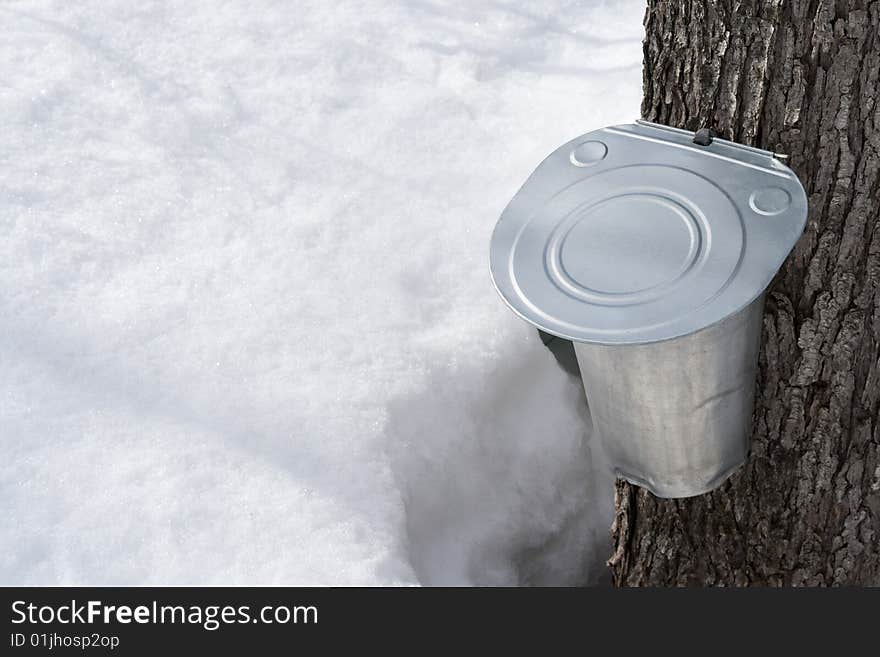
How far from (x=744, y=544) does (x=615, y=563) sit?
0.24 meters

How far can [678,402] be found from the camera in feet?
4.01

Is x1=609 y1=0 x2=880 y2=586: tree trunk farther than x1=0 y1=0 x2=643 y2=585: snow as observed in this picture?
No

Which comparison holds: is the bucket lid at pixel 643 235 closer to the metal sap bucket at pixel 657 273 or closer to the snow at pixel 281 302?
the metal sap bucket at pixel 657 273

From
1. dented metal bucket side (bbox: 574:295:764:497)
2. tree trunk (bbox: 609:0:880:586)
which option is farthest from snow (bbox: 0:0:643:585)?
dented metal bucket side (bbox: 574:295:764:497)

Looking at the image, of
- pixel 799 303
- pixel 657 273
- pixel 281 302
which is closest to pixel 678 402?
pixel 657 273

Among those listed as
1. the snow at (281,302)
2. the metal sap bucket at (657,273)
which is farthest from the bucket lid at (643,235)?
the snow at (281,302)

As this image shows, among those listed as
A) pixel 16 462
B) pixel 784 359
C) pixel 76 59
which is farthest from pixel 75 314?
pixel 784 359

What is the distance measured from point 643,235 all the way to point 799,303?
0.33m

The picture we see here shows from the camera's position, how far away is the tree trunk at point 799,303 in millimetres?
1260

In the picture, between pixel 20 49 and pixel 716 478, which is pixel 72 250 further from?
pixel 716 478

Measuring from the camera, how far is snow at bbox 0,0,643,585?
1557 mm

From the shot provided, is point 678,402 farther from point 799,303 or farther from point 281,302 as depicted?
point 281,302

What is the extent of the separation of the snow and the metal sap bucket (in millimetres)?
449

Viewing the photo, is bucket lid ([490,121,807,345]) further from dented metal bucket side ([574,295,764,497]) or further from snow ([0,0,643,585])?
snow ([0,0,643,585])
